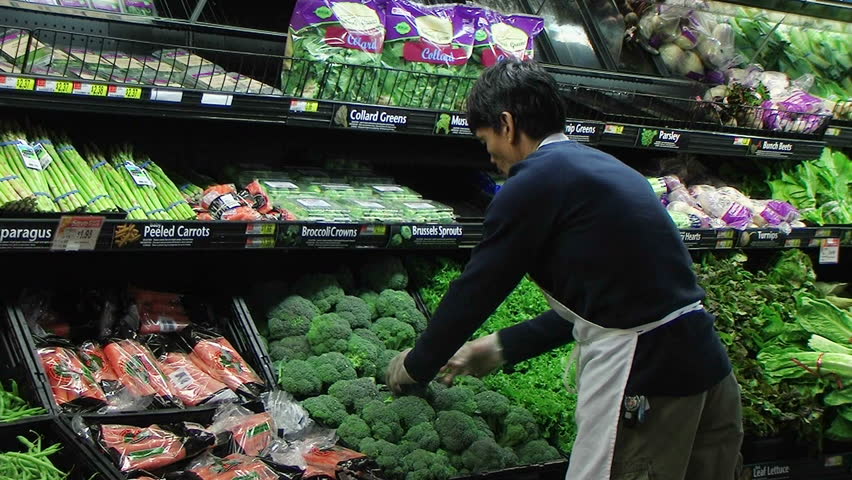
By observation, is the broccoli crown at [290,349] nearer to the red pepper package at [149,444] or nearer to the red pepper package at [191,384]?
the red pepper package at [191,384]

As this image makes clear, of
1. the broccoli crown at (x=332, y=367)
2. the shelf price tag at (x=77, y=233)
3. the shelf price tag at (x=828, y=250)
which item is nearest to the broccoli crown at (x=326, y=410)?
the broccoli crown at (x=332, y=367)

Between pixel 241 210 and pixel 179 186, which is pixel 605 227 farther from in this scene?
pixel 179 186

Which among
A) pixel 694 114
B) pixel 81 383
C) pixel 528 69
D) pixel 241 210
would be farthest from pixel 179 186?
pixel 694 114

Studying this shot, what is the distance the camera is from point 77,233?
2.73m

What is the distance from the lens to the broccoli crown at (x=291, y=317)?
3426 millimetres

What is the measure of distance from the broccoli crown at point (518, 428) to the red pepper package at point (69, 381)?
1.36 metres

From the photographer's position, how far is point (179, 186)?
3410 mm

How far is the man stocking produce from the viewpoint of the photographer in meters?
2.36

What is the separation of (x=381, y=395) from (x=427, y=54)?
1.33 meters

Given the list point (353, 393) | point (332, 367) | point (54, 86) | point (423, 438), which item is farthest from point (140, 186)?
point (423, 438)

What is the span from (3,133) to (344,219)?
1.16m

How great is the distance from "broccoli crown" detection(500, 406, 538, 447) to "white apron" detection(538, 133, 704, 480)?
732 millimetres

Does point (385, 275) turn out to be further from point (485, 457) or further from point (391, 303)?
point (485, 457)

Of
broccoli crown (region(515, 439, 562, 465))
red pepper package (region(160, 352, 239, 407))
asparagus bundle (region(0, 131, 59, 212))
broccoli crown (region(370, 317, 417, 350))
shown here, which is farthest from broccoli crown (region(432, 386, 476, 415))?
asparagus bundle (region(0, 131, 59, 212))
